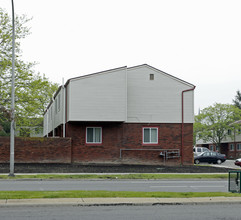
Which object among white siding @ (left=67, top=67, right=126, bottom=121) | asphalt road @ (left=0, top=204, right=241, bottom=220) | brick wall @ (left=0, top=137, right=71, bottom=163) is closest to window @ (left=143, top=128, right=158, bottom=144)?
white siding @ (left=67, top=67, right=126, bottom=121)

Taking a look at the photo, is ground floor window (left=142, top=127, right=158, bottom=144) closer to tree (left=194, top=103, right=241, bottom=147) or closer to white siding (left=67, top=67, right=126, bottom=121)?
white siding (left=67, top=67, right=126, bottom=121)

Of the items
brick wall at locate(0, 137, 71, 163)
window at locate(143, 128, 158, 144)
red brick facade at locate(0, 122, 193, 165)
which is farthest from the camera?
window at locate(143, 128, 158, 144)

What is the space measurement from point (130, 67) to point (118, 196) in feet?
66.0

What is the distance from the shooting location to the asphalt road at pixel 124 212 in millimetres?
10055

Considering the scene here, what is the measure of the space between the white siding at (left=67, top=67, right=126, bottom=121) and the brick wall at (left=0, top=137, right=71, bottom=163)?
7.05 ft

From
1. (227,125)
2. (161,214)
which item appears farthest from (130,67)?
(227,125)

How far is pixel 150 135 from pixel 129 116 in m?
2.25

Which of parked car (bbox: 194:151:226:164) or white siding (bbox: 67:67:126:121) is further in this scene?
parked car (bbox: 194:151:226:164)

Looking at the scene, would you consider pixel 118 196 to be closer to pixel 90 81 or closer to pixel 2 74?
pixel 90 81

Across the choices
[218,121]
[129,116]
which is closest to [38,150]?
[129,116]

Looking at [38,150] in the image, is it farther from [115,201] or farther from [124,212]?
[124,212]

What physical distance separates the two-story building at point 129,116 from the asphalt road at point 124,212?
1910 centimetres

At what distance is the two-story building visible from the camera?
30.6 metres

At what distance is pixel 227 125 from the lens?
220 ft
